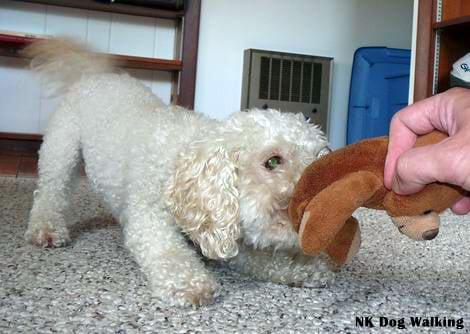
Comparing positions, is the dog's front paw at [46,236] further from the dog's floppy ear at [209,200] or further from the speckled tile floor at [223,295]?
the dog's floppy ear at [209,200]

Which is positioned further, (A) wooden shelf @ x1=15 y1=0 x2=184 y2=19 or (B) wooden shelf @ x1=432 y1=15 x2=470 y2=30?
(A) wooden shelf @ x1=15 y1=0 x2=184 y2=19

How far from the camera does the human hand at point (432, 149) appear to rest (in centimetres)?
50

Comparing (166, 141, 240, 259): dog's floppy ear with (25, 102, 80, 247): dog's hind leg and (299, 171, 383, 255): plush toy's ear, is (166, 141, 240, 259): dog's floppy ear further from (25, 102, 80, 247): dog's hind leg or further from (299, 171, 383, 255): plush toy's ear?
(25, 102, 80, 247): dog's hind leg

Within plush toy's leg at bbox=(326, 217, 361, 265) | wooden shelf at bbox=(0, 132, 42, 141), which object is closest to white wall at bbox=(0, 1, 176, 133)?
wooden shelf at bbox=(0, 132, 42, 141)

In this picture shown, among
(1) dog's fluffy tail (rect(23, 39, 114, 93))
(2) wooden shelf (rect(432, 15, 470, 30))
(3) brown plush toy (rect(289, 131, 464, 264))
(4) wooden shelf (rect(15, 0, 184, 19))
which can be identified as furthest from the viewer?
(4) wooden shelf (rect(15, 0, 184, 19))

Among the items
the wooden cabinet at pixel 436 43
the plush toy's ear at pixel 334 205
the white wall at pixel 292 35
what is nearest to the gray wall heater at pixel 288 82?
the white wall at pixel 292 35

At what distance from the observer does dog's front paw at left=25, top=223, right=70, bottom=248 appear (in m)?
1.10

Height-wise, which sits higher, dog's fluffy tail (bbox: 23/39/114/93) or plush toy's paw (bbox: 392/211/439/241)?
dog's fluffy tail (bbox: 23/39/114/93)

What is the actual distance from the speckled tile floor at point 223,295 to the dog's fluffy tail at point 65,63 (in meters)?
0.51

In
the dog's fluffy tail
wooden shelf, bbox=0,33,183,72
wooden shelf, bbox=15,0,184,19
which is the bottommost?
the dog's fluffy tail

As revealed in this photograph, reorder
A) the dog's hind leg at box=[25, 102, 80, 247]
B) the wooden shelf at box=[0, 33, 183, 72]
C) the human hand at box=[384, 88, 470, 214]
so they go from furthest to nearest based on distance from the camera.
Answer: the wooden shelf at box=[0, 33, 183, 72] < the dog's hind leg at box=[25, 102, 80, 247] < the human hand at box=[384, 88, 470, 214]

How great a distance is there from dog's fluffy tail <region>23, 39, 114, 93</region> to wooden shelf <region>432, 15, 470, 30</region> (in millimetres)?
1067

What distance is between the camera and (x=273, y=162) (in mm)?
846

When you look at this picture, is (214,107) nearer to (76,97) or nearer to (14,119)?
(14,119)
